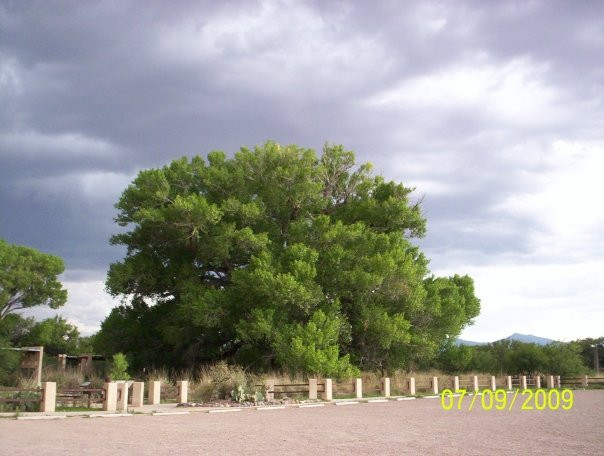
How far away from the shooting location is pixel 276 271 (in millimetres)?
32156

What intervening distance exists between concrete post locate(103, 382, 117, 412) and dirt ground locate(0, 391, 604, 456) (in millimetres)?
2732

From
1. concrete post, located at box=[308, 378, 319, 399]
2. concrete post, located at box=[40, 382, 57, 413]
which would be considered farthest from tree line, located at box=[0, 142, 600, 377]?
concrete post, located at box=[40, 382, 57, 413]

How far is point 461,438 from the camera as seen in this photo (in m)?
11.1

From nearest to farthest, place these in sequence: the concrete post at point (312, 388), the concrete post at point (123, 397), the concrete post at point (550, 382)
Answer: the concrete post at point (123, 397) → the concrete post at point (312, 388) → the concrete post at point (550, 382)

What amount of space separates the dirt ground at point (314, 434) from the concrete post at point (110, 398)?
2732mm

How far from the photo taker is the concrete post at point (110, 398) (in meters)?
18.6

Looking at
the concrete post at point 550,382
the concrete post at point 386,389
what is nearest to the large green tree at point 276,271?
the concrete post at point 386,389

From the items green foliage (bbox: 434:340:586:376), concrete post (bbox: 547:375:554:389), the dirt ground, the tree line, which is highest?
the tree line

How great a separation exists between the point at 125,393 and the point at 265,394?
5.62 m

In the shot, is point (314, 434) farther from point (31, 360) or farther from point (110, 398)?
point (31, 360)

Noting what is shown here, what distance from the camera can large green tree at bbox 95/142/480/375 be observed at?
106 ft

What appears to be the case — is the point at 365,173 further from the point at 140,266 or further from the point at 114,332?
the point at 114,332
